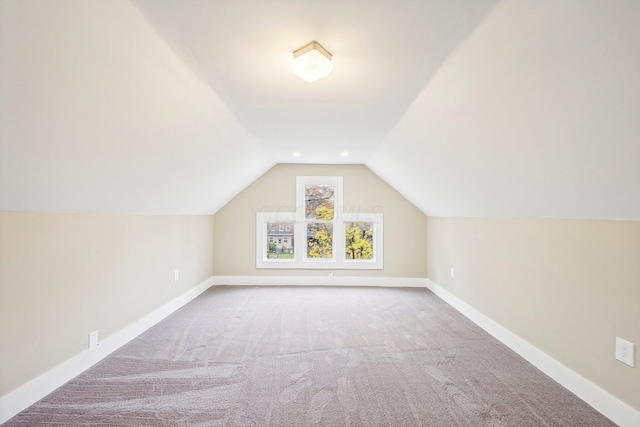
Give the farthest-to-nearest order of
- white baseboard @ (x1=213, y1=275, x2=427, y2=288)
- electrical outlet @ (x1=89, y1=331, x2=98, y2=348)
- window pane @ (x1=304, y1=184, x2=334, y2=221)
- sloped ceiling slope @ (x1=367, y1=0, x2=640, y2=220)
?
window pane @ (x1=304, y1=184, x2=334, y2=221) → white baseboard @ (x1=213, y1=275, x2=427, y2=288) → electrical outlet @ (x1=89, y1=331, x2=98, y2=348) → sloped ceiling slope @ (x1=367, y1=0, x2=640, y2=220)

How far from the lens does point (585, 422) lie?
6.06ft

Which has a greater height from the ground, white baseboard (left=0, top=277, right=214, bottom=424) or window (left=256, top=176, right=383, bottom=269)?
window (left=256, top=176, right=383, bottom=269)

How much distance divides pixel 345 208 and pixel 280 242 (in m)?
1.27

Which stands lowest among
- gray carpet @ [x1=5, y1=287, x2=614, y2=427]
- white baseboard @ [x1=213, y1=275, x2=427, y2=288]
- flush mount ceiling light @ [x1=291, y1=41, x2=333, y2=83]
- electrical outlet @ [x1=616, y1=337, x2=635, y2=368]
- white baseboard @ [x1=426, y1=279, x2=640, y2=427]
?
gray carpet @ [x1=5, y1=287, x2=614, y2=427]

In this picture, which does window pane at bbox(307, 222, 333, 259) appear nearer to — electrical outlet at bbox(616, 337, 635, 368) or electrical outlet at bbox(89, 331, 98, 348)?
electrical outlet at bbox(89, 331, 98, 348)

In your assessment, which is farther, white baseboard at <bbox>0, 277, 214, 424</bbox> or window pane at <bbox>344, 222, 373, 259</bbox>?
window pane at <bbox>344, 222, 373, 259</bbox>

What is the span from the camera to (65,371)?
2225 millimetres

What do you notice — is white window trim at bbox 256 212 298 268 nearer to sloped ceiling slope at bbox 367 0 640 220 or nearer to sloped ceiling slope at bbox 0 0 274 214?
sloped ceiling slope at bbox 0 0 274 214

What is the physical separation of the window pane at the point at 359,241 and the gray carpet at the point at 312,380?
185 cm

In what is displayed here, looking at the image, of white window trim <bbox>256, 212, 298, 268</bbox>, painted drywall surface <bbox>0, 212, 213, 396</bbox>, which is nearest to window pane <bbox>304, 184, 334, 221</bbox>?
white window trim <bbox>256, 212, 298, 268</bbox>

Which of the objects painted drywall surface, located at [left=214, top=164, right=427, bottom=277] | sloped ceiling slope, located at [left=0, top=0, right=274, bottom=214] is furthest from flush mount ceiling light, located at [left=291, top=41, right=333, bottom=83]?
painted drywall surface, located at [left=214, top=164, right=427, bottom=277]

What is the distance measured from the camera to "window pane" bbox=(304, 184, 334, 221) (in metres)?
5.42

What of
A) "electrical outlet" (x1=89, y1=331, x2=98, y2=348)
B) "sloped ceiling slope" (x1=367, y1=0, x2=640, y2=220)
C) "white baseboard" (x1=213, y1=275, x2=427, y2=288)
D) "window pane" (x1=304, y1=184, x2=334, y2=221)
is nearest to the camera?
"sloped ceiling slope" (x1=367, y1=0, x2=640, y2=220)

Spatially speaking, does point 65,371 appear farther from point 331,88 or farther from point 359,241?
point 359,241
